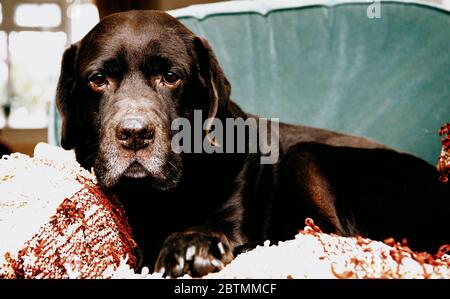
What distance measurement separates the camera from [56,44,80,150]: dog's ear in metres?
1.63

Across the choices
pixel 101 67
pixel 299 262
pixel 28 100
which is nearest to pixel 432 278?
pixel 299 262

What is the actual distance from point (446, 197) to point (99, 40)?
46.3 inches

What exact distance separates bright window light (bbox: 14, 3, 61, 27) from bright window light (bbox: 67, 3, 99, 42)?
92 millimetres

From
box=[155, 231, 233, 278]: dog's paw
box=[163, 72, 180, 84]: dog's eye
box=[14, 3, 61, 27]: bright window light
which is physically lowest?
box=[155, 231, 233, 278]: dog's paw

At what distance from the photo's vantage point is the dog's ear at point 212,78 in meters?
1.53

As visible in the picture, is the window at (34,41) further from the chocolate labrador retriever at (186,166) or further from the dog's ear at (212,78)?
the dog's ear at (212,78)

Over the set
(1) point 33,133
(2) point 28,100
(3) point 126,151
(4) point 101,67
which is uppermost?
(4) point 101,67

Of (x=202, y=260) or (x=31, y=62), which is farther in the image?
(x=31, y=62)

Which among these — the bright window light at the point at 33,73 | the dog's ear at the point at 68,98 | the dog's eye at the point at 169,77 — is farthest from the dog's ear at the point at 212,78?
the bright window light at the point at 33,73

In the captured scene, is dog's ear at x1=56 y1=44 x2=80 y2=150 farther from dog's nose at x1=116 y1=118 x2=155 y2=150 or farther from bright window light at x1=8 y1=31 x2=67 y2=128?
bright window light at x1=8 y1=31 x2=67 y2=128

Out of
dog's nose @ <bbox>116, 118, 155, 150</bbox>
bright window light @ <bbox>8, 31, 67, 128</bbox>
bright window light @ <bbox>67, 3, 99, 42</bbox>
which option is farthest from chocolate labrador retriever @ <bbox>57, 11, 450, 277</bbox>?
bright window light @ <bbox>8, 31, 67, 128</bbox>

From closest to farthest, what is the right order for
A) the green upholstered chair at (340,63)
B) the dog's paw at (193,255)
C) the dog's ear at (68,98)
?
the dog's paw at (193,255)
the dog's ear at (68,98)
the green upholstered chair at (340,63)
